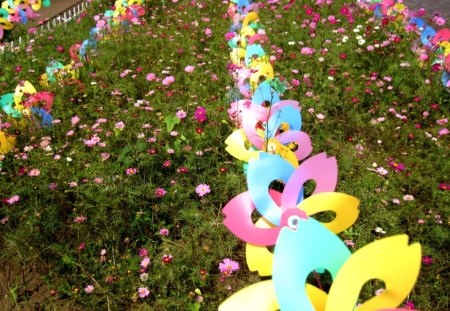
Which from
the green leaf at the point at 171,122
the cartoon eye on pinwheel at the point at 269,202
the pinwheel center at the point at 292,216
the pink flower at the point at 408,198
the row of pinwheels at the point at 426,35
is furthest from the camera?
the row of pinwheels at the point at 426,35

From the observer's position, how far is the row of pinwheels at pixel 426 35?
128 inches

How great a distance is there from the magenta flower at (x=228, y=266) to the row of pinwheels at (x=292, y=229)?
0.59 ft

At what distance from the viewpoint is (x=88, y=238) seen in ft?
6.18

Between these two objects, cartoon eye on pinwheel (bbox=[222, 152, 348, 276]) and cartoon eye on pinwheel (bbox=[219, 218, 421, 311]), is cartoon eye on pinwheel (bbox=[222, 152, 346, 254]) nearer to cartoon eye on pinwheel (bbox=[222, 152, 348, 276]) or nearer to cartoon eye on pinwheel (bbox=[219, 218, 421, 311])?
cartoon eye on pinwheel (bbox=[222, 152, 348, 276])

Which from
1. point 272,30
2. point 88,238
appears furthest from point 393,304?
point 272,30

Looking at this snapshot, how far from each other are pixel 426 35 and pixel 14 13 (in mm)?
4920

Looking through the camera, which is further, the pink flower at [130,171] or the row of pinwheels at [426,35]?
the row of pinwheels at [426,35]

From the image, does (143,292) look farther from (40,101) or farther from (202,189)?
(40,101)

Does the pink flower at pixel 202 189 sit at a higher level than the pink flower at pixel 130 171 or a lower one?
lower

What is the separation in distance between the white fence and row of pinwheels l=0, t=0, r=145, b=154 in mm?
810

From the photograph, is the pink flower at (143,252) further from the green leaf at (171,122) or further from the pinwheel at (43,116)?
the pinwheel at (43,116)

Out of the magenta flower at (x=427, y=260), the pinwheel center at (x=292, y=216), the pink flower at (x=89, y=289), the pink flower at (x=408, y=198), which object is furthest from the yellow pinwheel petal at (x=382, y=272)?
the pink flower at (x=408, y=198)

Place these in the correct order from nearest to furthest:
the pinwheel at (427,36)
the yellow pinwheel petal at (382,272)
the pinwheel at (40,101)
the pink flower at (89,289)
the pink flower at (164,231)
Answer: the yellow pinwheel petal at (382,272) < the pink flower at (89,289) < the pink flower at (164,231) < the pinwheel at (40,101) < the pinwheel at (427,36)

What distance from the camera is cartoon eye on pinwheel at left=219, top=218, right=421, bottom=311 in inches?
37.1
